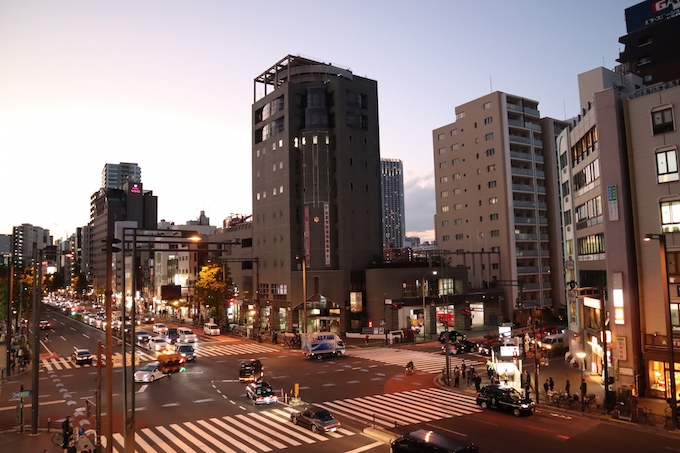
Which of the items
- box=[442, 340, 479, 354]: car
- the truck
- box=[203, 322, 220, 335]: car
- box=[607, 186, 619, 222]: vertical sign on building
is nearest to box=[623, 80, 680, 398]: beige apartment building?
box=[607, 186, 619, 222]: vertical sign on building

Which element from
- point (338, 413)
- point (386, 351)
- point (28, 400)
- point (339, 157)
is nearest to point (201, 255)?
point (339, 157)

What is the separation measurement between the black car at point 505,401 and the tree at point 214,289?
60.3 metres

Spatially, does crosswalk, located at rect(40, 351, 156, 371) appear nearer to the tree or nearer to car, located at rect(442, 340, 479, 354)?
the tree

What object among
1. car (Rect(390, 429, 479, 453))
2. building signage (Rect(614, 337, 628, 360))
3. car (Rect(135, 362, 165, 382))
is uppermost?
building signage (Rect(614, 337, 628, 360))

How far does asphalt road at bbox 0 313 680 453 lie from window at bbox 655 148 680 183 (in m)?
17.1

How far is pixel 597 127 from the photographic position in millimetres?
37781

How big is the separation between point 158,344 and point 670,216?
55273 mm

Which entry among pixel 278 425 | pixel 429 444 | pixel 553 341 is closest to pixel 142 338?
pixel 278 425

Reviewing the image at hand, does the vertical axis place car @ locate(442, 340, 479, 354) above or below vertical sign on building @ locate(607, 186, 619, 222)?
below

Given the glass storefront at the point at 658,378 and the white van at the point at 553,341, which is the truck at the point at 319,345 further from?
the glass storefront at the point at 658,378

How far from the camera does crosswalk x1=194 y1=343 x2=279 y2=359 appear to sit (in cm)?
5853

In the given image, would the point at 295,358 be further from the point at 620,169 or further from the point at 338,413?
the point at 620,169

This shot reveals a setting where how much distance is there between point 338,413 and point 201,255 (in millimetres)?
97306

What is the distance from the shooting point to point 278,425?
28469 mm
